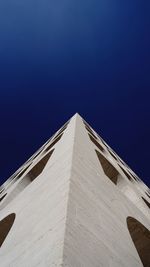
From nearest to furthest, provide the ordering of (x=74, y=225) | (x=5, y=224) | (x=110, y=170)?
(x=74, y=225) → (x=5, y=224) → (x=110, y=170)

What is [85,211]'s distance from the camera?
5.09 meters

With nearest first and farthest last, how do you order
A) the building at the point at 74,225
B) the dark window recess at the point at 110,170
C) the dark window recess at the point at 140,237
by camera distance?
the building at the point at 74,225
the dark window recess at the point at 140,237
the dark window recess at the point at 110,170

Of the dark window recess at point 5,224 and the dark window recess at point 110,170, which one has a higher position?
the dark window recess at point 110,170

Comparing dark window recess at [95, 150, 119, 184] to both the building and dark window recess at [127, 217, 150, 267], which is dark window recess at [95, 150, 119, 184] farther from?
dark window recess at [127, 217, 150, 267]

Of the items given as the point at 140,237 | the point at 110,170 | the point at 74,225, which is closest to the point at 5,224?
the point at 140,237

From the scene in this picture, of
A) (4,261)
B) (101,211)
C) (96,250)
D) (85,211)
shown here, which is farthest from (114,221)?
(4,261)

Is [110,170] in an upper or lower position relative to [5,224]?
upper

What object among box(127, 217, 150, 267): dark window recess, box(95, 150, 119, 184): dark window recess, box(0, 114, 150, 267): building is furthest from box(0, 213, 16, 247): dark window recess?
box(95, 150, 119, 184): dark window recess

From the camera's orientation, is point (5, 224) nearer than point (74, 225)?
No

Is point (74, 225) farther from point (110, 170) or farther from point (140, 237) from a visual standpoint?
point (110, 170)

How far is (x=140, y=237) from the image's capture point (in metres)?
7.46

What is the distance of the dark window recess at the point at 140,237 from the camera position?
7.36m

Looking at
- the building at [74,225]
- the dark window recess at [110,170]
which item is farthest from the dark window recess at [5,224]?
the dark window recess at [110,170]

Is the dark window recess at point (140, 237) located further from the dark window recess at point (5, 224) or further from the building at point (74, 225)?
the dark window recess at point (5, 224)
